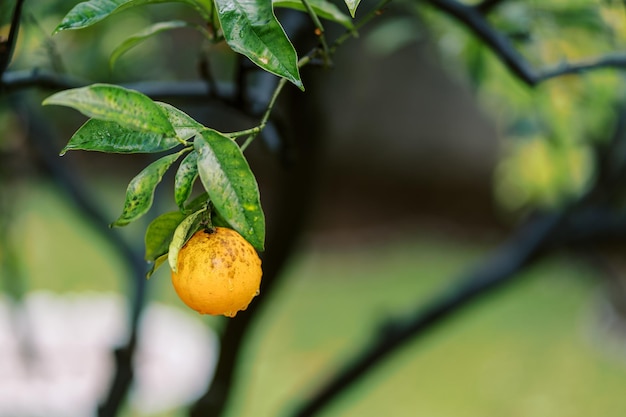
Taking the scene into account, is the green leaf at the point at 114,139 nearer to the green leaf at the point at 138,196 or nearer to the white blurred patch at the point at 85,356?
the green leaf at the point at 138,196

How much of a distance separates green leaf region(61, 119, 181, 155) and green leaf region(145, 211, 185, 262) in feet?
0.16

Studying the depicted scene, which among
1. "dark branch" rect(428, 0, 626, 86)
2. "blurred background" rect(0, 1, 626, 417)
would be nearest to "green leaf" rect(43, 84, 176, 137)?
"blurred background" rect(0, 1, 626, 417)

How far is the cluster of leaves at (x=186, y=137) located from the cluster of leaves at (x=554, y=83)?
44 cm

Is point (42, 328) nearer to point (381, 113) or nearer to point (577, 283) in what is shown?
point (381, 113)

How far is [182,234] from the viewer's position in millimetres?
366

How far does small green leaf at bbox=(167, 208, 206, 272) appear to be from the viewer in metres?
0.36

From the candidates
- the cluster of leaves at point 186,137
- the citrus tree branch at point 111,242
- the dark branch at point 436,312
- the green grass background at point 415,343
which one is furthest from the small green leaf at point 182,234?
the green grass background at point 415,343

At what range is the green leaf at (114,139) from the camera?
340mm

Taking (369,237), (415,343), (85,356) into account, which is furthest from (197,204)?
(369,237)

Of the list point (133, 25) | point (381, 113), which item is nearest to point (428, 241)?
point (381, 113)

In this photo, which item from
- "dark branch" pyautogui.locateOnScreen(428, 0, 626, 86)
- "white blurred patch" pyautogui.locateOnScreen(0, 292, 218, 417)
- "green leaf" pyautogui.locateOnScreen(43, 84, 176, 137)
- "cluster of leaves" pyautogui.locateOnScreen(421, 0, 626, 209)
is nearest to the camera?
"green leaf" pyautogui.locateOnScreen(43, 84, 176, 137)

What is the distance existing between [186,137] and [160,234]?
0.22ft

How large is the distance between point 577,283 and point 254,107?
3.06 metres

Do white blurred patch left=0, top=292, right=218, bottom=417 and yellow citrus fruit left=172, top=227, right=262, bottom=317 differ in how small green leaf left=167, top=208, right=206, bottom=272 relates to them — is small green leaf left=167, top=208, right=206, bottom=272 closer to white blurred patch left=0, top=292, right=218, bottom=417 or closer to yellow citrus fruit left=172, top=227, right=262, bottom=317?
yellow citrus fruit left=172, top=227, right=262, bottom=317
